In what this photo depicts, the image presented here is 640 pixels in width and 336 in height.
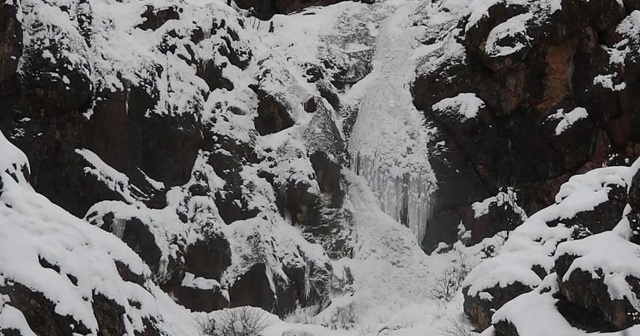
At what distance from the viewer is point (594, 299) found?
12414 millimetres

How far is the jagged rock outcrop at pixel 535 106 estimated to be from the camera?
3134 cm

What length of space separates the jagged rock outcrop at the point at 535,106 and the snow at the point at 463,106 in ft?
0.12

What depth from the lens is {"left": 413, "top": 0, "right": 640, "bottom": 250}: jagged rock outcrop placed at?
31.3m

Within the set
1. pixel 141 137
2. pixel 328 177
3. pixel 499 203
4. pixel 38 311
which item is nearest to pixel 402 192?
pixel 328 177

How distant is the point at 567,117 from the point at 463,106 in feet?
12.0

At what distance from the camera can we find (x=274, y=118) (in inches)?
1267

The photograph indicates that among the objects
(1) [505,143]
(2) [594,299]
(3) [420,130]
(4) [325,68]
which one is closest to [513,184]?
(1) [505,143]

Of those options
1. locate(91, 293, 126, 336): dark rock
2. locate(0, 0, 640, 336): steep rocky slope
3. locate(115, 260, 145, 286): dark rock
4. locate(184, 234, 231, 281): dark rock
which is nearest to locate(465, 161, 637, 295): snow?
locate(0, 0, 640, 336): steep rocky slope

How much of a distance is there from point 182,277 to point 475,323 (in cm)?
1129

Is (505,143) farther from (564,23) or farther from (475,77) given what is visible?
(564,23)

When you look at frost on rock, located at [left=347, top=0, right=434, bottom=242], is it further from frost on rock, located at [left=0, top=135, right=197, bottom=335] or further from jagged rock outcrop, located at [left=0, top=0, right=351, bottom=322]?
frost on rock, located at [left=0, top=135, right=197, bottom=335]

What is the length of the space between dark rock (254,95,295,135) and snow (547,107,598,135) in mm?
9280

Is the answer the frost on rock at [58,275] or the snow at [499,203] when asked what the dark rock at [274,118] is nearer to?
the snow at [499,203]

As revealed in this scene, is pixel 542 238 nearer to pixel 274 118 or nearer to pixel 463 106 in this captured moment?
pixel 463 106
